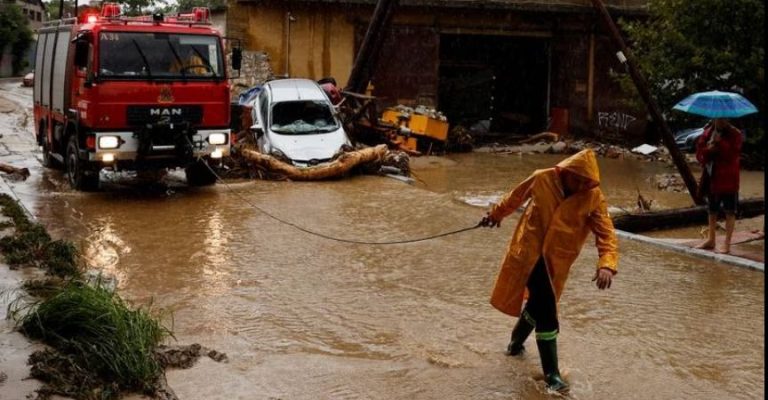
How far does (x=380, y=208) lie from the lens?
12.5 meters

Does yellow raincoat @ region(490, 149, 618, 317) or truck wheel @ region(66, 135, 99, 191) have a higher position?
yellow raincoat @ region(490, 149, 618, 317)

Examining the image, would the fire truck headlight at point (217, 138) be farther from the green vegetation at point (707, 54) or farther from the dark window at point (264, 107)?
the green vegetation at point (707, 54)

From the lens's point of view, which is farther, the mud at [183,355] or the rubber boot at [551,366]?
the mud at [183,355]

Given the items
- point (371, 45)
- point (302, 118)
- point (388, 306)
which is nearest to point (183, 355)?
point (388, 306)

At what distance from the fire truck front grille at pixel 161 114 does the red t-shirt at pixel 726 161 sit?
293 inches

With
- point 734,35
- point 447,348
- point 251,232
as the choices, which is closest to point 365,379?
point 447,348

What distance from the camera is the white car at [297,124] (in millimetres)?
15367

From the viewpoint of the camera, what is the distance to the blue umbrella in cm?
888

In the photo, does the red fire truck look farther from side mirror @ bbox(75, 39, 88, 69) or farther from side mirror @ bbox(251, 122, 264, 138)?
side mirror @ bbox(251, 122, 264, 138)

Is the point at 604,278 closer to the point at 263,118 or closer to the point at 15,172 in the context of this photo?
the point at 263,118

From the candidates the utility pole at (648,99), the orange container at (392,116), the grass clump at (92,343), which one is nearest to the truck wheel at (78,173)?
the grass clump at (92,343)

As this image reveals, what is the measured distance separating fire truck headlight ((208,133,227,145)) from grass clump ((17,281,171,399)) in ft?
23.9

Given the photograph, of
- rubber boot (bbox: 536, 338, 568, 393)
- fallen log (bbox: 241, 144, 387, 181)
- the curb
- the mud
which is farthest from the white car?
rubber boot (bbox: 536, 338, 568, 393)

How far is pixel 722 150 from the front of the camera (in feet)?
29.8
